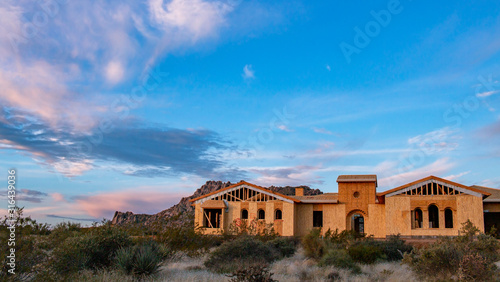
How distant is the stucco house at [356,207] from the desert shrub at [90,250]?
19.1 meters

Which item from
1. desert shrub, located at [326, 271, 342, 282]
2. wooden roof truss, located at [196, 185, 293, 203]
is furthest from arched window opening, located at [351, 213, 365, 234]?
desert shrub, located at [326, 271, 342, 282]

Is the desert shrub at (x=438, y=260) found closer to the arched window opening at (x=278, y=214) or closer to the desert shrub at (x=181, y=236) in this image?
the desert shrub at (x=181, y=236)

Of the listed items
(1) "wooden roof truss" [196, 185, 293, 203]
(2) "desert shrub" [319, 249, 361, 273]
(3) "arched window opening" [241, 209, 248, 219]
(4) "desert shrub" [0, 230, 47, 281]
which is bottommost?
(2) "desert shrub" [319, 249, 361, 273]

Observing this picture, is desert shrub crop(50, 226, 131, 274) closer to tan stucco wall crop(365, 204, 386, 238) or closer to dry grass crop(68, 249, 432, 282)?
dry grass crop(68, 249, 432, 282)

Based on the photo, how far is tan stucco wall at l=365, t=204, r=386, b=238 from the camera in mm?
34750

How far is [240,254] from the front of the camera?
54.4 feet

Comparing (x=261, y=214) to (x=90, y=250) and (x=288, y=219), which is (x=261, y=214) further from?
(x=90, y=250)

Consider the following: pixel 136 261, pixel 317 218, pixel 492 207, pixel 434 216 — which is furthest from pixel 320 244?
pixel 434 216

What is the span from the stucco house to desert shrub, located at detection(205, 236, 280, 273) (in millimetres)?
15478

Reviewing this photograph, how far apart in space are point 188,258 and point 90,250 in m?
6.35

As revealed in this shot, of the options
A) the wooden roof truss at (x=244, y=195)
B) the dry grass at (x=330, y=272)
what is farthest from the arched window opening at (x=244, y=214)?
the dry grass at (x=330, y=272)

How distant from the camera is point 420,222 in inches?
1378

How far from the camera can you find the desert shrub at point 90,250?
11172 mm

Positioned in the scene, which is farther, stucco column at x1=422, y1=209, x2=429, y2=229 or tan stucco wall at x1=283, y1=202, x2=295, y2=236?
tan stucco wall at x1=283, y1=202, x2=295, y2=236
